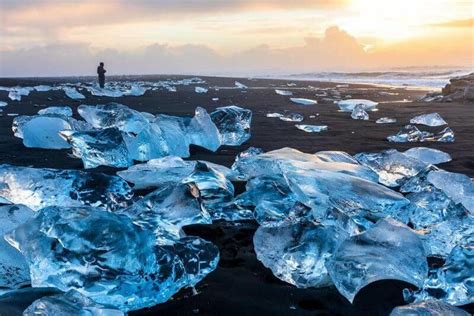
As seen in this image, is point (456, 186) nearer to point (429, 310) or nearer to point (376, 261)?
point (376, 261)

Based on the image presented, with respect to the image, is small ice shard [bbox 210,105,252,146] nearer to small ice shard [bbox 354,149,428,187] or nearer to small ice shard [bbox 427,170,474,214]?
small ice shard [bbox 354,149,428,187]

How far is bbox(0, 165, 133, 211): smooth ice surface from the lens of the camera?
2.58 m

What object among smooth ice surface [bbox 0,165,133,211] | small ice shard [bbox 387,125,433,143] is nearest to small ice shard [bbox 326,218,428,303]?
smooth ice surface [bbox 0,165,133,211]

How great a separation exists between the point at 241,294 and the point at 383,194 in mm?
1137

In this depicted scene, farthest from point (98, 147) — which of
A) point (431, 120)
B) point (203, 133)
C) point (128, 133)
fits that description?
point (431, 120)

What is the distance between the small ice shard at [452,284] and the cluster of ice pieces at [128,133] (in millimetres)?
2853

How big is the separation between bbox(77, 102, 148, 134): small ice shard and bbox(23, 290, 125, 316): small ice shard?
119 inches

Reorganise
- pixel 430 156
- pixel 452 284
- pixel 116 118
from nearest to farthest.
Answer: pixel 452 284 → pixel 430 156 → pixel 116 118

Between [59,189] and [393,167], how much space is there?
99.8 inches

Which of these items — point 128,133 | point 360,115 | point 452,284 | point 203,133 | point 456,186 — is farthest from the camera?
point 360,115

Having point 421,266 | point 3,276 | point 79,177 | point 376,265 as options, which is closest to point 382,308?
point 376,265

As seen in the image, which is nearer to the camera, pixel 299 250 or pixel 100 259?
pixel 100 259

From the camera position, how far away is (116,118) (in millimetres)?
4879

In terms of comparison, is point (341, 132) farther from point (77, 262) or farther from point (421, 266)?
point (77, 262)
